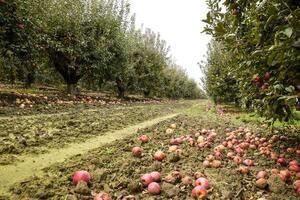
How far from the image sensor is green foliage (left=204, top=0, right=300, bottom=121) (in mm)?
3149

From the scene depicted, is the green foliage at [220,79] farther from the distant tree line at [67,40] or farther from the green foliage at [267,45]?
the green foliage at [267,45]

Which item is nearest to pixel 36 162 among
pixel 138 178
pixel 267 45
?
pixel 138 178

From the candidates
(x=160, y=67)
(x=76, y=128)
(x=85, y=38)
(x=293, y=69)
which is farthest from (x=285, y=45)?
(x=160, y=67)

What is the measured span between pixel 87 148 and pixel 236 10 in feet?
12.6

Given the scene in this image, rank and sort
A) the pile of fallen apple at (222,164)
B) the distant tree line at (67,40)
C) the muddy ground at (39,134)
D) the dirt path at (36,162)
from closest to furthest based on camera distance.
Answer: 1. the pile of fallen apple at (222,164)
2. the dirt path at (36,162)
3. the muddy ground at (39,134)
4. the distant tree line at (67,40)

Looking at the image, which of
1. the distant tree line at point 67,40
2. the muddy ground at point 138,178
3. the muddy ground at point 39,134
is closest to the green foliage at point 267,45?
the muddy ground at point 138,178

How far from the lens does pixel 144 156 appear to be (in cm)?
575

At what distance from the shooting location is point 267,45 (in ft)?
15.2

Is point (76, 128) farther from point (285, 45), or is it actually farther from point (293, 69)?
point (285, 45)

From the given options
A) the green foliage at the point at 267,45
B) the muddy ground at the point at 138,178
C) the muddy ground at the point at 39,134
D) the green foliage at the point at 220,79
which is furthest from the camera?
the green foliage at the point at 220,79

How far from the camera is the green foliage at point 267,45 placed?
3149mm

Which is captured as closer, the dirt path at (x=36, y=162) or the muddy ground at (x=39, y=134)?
the dirt path at (x=36, y=162)

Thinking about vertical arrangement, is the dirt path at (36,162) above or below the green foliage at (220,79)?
below

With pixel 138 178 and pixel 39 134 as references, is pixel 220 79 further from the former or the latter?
pixel 138 178
